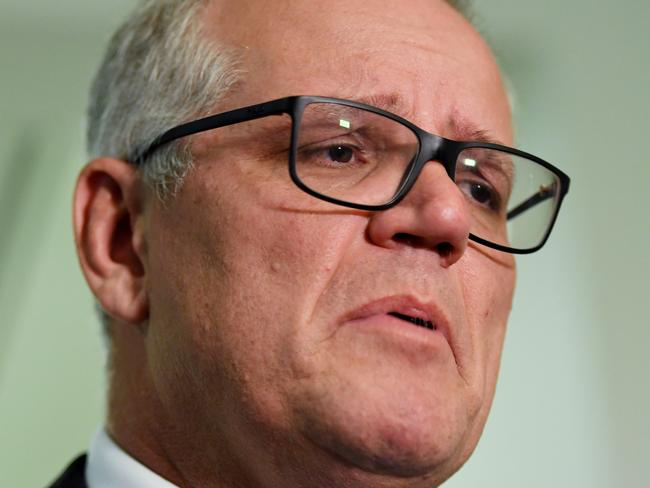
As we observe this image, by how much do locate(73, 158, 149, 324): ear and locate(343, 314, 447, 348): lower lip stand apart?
36 cm

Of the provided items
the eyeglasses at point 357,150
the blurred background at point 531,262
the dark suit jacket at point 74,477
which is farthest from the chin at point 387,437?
the blurred background at point 531,262

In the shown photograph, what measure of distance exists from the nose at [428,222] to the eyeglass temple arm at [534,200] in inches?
13.1

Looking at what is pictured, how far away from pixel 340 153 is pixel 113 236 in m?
0.39

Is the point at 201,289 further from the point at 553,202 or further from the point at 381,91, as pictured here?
the point at 553,202

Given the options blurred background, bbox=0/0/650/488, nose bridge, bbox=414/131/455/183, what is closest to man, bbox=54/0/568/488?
nose bridge, bbox=414/131/455/183

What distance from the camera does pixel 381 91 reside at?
1016 millimetres

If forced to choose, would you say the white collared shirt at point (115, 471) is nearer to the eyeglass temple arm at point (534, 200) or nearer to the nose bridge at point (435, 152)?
the nose bridge at point (435, 152)

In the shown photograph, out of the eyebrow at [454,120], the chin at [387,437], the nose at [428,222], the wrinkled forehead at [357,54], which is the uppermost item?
the wrinkled forehead at [357,54]

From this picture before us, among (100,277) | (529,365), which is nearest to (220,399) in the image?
(100,277)

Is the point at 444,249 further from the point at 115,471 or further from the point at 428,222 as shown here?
the point at 115,471

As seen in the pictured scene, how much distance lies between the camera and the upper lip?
89 cm

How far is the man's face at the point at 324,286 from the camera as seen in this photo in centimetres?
87

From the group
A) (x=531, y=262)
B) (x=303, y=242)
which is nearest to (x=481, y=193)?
(x=303, y=242)

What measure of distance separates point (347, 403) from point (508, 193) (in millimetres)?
521
